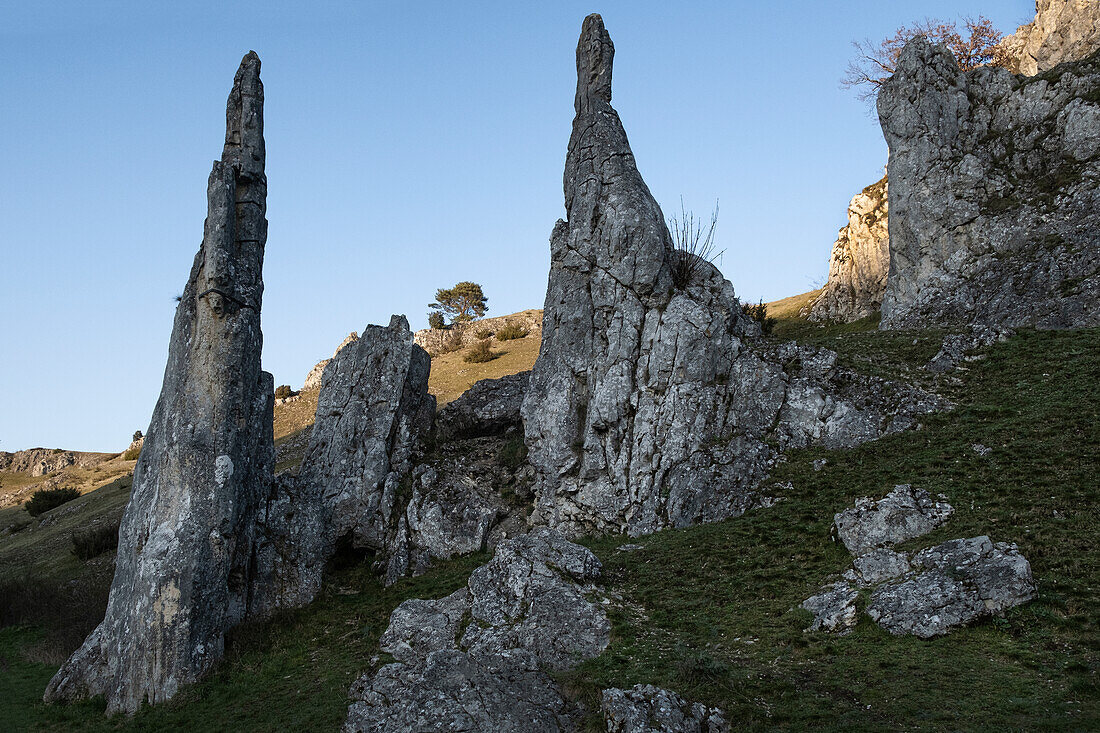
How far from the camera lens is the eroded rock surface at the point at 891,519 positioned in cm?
2078

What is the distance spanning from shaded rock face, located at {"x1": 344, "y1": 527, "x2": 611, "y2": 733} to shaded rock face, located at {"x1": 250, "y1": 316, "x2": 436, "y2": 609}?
24.3 ft

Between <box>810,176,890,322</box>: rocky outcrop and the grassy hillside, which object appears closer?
the grassy hillside

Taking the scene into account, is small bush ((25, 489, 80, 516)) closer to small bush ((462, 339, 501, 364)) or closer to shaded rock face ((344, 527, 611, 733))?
small bush ((462, 339, 501, 364))

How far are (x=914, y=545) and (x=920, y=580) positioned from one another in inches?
85.4

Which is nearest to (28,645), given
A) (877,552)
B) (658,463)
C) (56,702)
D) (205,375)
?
(56,702)

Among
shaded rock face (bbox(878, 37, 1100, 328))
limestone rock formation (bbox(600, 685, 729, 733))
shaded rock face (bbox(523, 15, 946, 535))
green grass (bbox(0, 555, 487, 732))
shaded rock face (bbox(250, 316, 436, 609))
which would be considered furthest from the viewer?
shaded rock face (bbox(878, 37, 1100, 328))

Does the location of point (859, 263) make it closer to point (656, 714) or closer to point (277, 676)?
point (656, 714)

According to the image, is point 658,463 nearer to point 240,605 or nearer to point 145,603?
point 240,605

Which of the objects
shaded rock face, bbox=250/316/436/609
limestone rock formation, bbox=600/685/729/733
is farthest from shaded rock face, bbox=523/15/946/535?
limestone rock formation, bbox=600/685/729/733

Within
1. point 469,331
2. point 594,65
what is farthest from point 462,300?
point 594,65

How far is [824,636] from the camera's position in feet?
57.5

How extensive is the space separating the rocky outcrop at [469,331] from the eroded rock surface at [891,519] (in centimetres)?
5386

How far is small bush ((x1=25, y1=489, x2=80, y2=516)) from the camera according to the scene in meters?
53.2

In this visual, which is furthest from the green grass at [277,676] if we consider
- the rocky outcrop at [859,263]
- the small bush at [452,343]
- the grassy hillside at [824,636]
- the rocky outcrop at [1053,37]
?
the rocky outcrop at [1053,37]
